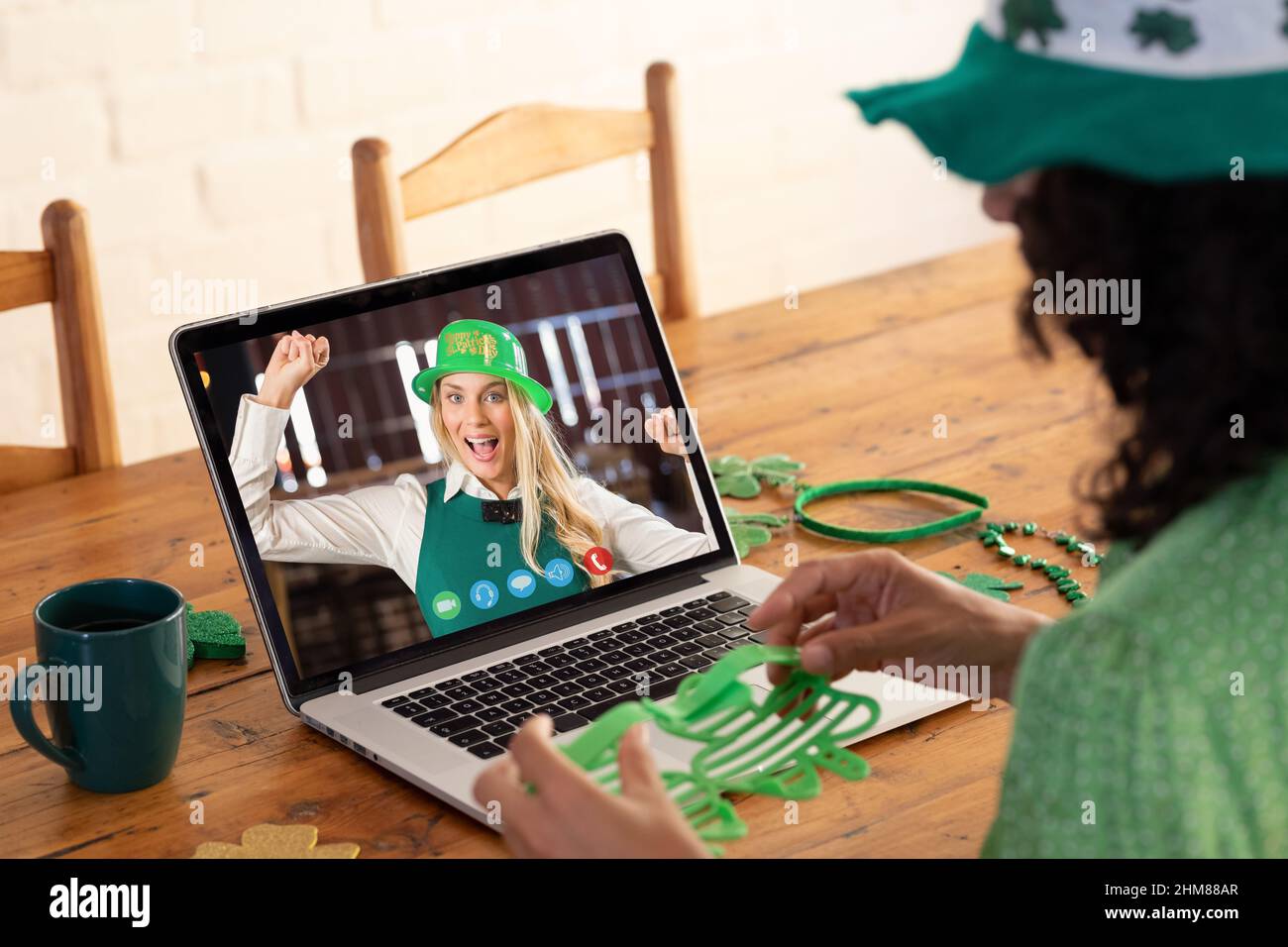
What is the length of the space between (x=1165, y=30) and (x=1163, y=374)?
124 millimetres

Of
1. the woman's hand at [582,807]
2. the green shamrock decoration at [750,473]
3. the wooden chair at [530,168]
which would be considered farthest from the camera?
the wooden chair at [530,168]

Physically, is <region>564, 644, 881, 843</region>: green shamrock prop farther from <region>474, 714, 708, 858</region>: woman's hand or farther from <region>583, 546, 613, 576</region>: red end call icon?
<region>583, 546, 613, 576</region>: red end call icon

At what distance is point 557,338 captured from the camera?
1.06m

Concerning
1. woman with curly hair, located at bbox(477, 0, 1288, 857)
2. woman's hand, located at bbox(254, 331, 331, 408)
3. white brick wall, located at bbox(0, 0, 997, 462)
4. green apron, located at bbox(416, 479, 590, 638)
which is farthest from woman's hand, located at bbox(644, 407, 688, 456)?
white brick wall, located at bbox(0, 0, 997, 462)

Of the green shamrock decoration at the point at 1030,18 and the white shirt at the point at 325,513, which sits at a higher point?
the green shamrock decoration at the point at 1030,18

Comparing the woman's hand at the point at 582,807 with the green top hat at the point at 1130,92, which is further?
the woman's hand at the point at 582,807

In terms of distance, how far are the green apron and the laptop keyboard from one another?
4cm

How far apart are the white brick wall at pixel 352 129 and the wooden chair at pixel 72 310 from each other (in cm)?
64

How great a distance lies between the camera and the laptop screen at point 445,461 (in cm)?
95

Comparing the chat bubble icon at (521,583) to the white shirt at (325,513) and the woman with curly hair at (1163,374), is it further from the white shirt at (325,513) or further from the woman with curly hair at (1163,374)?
the woman with curly hair at (1163,374)

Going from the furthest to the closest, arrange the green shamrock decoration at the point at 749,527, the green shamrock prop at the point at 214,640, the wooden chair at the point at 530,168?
the wooden chair at the point at 530,168, the green shamrock decoration at the point at 749,527, the green shamrock prop at the point at 214,640

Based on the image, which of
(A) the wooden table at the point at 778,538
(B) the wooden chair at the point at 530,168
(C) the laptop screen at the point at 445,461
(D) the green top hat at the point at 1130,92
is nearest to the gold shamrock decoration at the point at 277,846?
(A) the wooden table at the point at 778,538
